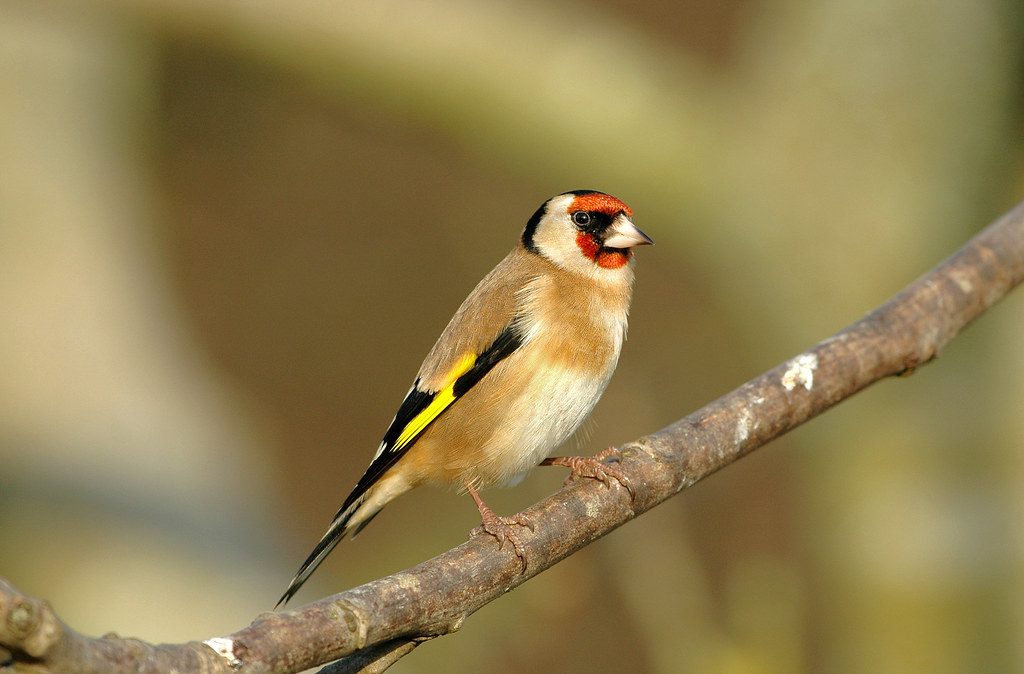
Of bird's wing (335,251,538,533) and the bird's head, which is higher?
the bird's head

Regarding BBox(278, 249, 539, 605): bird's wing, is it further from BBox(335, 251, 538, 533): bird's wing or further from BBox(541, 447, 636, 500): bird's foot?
BBox(541, 447, 636, 500): bird's foot

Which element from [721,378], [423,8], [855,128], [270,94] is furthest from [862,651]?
[270,94]

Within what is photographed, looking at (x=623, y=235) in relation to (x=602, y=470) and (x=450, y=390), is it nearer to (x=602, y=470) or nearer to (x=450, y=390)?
(x=450, y=390)

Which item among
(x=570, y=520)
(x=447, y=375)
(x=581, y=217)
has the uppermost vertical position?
(x=581, y=217)

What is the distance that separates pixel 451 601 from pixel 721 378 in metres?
4.90

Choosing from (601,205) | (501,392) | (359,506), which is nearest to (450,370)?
(501,392)

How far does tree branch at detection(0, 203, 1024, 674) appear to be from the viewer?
1.70 meters

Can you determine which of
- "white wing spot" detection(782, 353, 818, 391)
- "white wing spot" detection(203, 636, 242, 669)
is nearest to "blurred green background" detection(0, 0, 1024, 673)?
"white wing spot" detection(782, 353, 818, 391)

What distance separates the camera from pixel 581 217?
12.4ft

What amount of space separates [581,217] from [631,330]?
4879 millimetres

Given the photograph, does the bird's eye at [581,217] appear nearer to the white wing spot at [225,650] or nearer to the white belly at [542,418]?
the white belly at [542,418]

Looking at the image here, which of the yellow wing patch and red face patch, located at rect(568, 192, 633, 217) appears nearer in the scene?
the yellow wing patch

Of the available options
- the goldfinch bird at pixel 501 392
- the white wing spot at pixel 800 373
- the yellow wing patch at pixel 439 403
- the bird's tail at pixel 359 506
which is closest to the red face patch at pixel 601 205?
the goldfinch bird at pixel 501 392

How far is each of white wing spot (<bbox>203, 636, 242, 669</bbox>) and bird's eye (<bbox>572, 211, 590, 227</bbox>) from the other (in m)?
2.21
